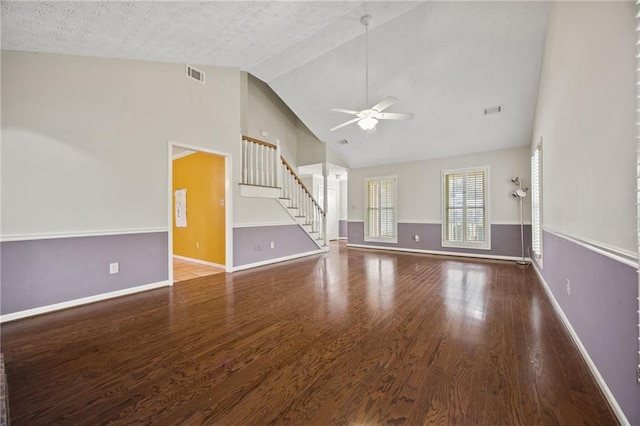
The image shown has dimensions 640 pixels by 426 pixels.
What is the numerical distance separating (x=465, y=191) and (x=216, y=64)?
590cm

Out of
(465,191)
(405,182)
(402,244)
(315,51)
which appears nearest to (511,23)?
(315,51)

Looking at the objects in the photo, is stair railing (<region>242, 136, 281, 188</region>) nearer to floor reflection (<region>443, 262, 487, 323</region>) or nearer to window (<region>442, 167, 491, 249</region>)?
floor reflection (<region>443, 262, 487, 323</region>)

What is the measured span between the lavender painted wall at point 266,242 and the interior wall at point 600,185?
4.55 meters

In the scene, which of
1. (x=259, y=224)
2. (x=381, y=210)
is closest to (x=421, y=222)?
(x=381, y=210)

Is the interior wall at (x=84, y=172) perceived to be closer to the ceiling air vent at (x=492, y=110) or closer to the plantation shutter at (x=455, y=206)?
the ceiling air vent at (x=492, y=110)

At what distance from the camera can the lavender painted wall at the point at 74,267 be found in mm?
2715

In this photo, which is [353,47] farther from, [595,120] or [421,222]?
[421,222]

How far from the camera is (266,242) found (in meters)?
5.51

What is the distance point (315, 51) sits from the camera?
4477 millimetres

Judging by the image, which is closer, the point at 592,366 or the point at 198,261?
the point at 592,366

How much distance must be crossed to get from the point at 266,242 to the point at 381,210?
365cm

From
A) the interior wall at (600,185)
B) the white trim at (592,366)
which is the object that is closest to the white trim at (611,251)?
the interior wall at (600,185)

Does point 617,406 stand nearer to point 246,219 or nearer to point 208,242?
point 246,219

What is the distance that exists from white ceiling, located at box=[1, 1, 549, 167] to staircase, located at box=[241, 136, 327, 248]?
1.42 meters
